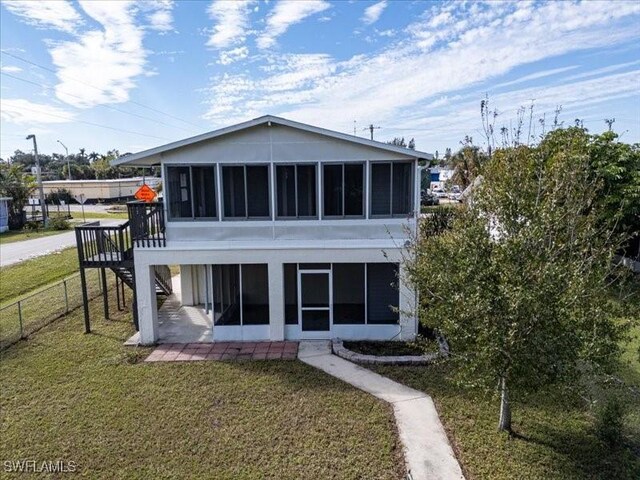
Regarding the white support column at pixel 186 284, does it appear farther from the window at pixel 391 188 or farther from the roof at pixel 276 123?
the window at pixel 391 188

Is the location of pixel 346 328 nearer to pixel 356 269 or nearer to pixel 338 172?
pixel 356 269

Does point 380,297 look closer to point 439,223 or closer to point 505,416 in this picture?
point 439,223

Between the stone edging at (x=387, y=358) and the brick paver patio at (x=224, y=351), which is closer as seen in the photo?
the stone edging at (x=387, y=358)

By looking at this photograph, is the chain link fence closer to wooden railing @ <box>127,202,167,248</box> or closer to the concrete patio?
the concrete patio

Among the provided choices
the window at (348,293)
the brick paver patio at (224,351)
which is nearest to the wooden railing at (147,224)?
the brick paver patio at (224,351)

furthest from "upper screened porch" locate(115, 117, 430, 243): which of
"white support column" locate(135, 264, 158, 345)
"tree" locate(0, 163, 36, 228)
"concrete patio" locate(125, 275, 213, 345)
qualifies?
"tree" locate(0, 163, 36, 228)
